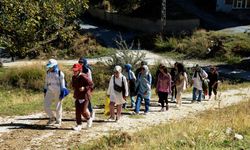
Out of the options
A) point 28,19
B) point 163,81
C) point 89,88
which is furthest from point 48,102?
point 28,19

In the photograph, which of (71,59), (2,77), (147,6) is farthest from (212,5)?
(2,77)

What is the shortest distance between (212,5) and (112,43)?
13.8 meters

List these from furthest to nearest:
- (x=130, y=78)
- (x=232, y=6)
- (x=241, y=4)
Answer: (x=241, y=4) < (x=232, y=6) < (x=130, y=78)

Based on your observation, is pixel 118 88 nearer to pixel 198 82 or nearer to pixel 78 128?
pixel 78 128

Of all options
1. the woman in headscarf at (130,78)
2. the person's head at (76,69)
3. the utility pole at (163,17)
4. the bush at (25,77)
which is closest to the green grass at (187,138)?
the person's head at (76,69)

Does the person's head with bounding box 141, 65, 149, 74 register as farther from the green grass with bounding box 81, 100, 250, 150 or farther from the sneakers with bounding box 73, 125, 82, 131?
the green grass with bounding box 81, 100, 250, 150

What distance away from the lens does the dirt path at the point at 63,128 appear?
Answer: 406 inches

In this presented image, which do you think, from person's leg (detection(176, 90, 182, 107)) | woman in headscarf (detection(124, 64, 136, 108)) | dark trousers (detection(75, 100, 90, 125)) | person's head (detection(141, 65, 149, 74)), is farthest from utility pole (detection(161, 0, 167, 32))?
dark trousers (detection(75, 100, 90, 125))

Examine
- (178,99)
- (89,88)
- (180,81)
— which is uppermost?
(89,88)

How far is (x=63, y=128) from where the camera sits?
1152cm

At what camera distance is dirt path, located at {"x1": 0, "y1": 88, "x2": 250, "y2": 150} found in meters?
10.3

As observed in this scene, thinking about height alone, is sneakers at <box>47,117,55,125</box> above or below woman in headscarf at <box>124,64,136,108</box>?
below

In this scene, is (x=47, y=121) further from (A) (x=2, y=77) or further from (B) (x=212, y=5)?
(B) (x=212, y=5)

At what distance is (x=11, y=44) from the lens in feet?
62.0
